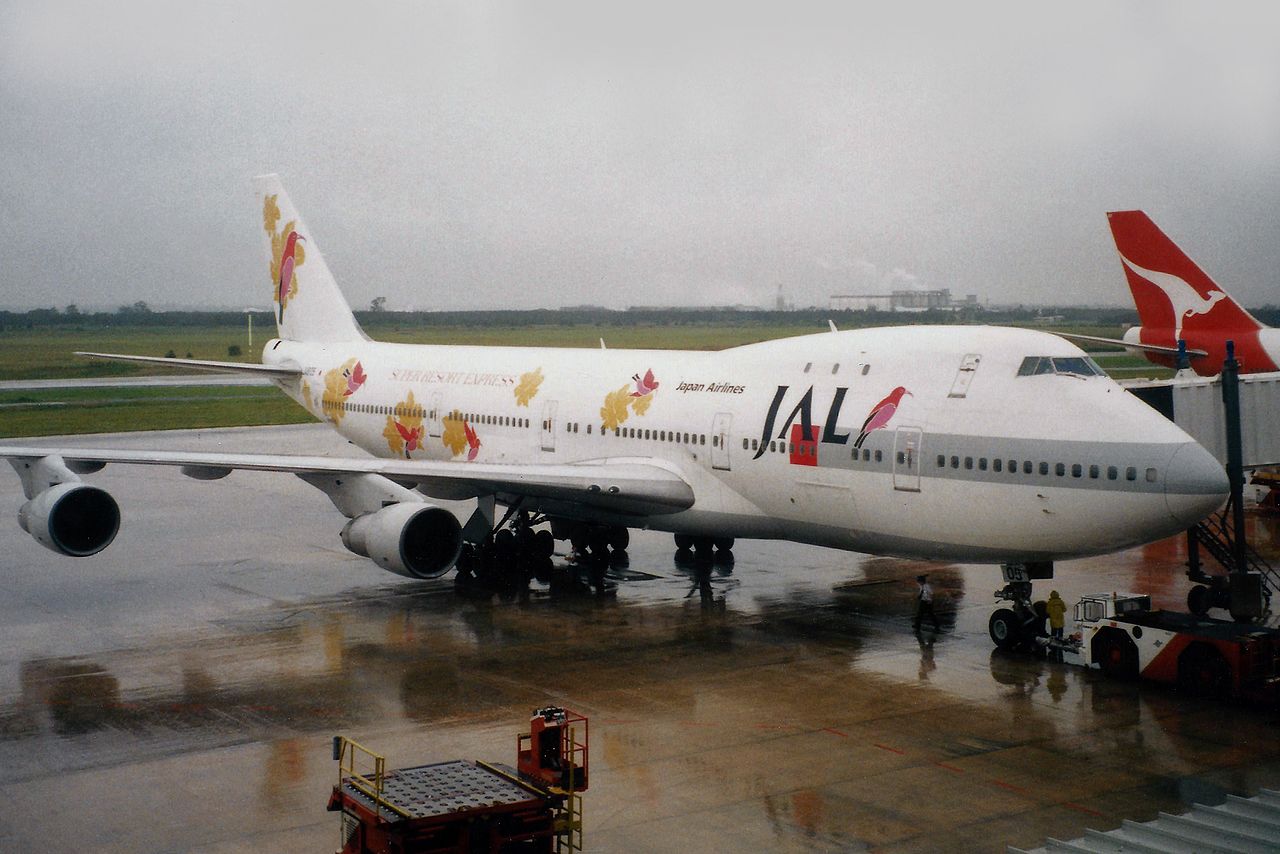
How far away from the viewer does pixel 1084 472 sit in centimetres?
1560

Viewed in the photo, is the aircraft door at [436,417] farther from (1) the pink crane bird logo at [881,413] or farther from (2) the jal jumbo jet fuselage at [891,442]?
(1) the pink crane bird logo at [881,413]

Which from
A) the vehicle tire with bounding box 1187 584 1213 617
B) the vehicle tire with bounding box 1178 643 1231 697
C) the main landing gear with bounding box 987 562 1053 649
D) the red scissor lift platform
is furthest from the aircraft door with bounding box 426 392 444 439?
the red scissor lift platform

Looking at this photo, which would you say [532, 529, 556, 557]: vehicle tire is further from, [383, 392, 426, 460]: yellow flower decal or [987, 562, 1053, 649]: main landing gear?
[987, 562, 1053, 649]: main landing gear

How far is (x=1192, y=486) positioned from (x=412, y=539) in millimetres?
10687

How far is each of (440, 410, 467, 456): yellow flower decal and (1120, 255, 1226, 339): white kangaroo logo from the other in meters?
16.2

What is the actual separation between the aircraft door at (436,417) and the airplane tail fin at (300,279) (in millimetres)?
5671

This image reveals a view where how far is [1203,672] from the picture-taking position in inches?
599

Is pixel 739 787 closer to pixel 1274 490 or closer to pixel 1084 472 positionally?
pixel 1084 472

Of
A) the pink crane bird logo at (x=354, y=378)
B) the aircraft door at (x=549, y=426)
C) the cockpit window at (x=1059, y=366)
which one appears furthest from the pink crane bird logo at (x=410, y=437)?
the cockpit window at (x=1059, y=366)

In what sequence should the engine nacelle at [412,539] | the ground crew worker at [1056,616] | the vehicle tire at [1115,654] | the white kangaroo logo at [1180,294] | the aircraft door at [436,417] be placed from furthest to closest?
the white kangaroo logo at [1180,294] < the aircraft door at [436,417] < the engine nacelle at [412,539] < the ground crew worker at [1056,616] < the vehicle tire at [1115,654]

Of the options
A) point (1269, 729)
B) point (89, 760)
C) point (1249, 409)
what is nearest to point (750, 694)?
point (1269, 729)

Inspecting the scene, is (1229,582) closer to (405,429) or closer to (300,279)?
(405,429)

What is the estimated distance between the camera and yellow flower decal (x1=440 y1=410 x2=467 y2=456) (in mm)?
25484

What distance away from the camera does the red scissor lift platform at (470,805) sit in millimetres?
9445
